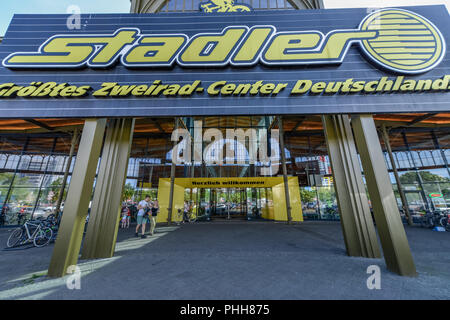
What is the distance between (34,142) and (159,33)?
1407 centimetres

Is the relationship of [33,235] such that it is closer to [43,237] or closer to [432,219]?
[43,237]

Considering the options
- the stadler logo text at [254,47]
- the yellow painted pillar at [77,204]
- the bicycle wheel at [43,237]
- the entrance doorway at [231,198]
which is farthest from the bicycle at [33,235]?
the entrance doorway at [231,198]

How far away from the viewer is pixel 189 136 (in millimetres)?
14742

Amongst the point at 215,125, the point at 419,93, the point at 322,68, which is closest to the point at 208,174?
the point at 215,125

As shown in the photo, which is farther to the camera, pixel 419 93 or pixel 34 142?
pixel 34 142

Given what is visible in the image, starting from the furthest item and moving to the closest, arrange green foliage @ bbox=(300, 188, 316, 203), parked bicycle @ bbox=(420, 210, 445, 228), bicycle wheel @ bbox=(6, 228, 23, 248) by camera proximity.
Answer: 1. green foliage @ bbox=(300, 188, 316, 203)
2. parked bicycle @ bbox=(420, 210, 445, 228)
3. bicycle wheel @ bbox=(6, 228, 23, 248)

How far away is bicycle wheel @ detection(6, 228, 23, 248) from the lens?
5.75 m

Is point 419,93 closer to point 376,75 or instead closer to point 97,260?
point 376,75

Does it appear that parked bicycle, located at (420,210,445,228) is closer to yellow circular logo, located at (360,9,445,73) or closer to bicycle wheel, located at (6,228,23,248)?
yellow circular logo, located at (360,9,445,73)

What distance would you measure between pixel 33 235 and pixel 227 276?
7.31 m

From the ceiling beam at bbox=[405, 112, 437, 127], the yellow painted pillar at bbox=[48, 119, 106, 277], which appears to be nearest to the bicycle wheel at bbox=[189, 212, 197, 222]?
the yellow painted pillar at bbox=[48, 119, 106, 277]

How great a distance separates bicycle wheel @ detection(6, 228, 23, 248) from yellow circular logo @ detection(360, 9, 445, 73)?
12.4 metres

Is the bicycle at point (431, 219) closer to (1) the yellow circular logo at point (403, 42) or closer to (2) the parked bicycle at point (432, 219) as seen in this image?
(2) the parked bicycle at point (432, 219)
